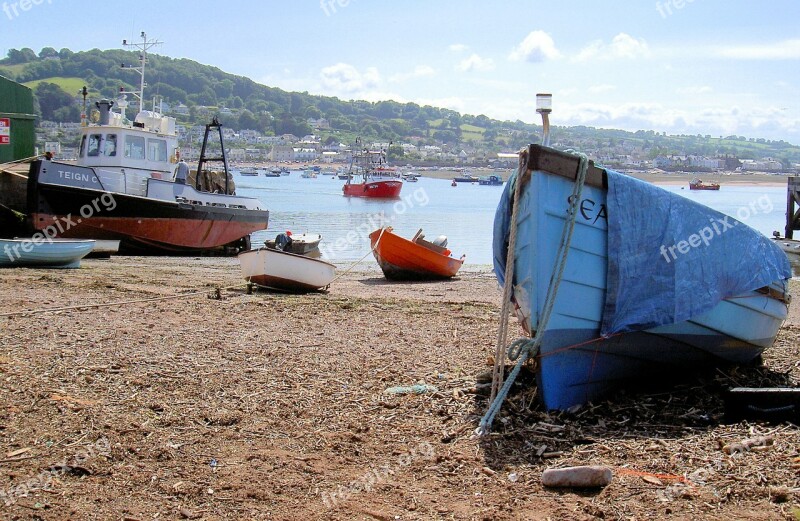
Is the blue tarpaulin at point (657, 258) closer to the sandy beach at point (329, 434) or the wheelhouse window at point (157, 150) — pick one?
the sandy beach at point (329, 434)

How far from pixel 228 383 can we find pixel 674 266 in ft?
13.1

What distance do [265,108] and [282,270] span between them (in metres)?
151

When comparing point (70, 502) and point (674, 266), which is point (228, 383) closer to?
point (70, 502)

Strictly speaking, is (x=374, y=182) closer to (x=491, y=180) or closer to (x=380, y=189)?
(x=380, y=189)

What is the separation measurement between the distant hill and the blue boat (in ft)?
171

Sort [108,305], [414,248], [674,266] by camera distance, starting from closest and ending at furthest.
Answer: [674,266] → [108,305] → [414,248]

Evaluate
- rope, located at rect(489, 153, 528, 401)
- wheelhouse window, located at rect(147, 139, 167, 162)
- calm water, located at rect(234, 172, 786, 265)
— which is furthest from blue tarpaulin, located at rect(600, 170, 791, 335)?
wheelhouse window, located at rect(147, 139, 167, 162)

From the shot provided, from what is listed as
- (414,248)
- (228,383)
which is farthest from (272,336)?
(414,248)

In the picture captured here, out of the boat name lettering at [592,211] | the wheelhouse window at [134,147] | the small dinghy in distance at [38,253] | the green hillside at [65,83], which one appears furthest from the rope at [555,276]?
the green hillside at [65,83]

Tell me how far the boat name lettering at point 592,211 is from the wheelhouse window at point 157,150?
62.9ft

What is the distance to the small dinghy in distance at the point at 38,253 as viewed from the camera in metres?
15.3

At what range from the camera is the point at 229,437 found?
18.5 ft

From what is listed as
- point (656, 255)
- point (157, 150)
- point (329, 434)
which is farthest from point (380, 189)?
point (329, 434)

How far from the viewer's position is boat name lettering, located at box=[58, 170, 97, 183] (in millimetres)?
20484
